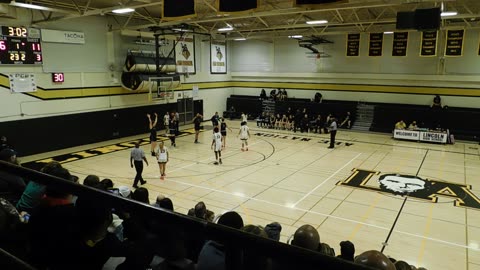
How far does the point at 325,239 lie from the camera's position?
866 centimetres

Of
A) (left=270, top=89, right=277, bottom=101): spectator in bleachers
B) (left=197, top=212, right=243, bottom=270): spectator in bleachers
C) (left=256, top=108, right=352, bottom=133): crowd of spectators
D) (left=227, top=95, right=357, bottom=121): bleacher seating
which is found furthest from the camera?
(left=270, top=89, right=277, bottom=101): spectator in bleachers

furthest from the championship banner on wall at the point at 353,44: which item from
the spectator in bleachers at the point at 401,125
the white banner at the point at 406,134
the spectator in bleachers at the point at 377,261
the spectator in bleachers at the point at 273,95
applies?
the spectator in bleachers at the point at 377,261

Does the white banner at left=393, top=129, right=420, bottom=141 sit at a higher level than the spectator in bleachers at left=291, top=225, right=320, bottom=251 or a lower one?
lower

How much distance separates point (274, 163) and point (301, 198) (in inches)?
177

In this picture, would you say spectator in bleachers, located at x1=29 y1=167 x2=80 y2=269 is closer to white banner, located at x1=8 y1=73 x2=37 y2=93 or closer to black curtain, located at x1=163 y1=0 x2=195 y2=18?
black curtain, located at x1=163 y1=0 x2=195 y2=18

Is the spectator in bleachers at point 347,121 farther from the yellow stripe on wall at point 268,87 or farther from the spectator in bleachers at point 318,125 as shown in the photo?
the yellow stripe on wall at point 268,87

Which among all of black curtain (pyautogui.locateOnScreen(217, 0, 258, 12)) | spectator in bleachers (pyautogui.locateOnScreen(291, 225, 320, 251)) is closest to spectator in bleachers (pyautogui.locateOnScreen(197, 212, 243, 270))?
spectator in bleachers (pyautogui.locateOnScreen(291, 225, 320, 251))

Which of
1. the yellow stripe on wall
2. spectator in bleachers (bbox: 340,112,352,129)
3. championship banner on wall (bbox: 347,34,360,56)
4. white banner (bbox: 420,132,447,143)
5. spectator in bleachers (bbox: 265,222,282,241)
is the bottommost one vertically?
white banner (bbox: 420,132,447,143)

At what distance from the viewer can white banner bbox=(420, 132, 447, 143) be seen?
20.6 metres

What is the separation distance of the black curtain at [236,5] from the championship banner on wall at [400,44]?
659 inches

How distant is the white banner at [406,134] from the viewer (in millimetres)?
21359

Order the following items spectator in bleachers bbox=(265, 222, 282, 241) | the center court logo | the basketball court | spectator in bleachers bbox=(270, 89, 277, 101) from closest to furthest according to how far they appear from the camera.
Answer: spectator in bleachers bbox=(265, 222, 282, 241), the basketball court, the center court logo, spectator in bleachers bbox=(270, 89, 277, 101)

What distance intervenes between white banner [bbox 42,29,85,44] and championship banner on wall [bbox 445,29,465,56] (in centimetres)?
2052

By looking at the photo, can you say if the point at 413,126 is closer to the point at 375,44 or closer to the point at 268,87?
the point at 375,44
